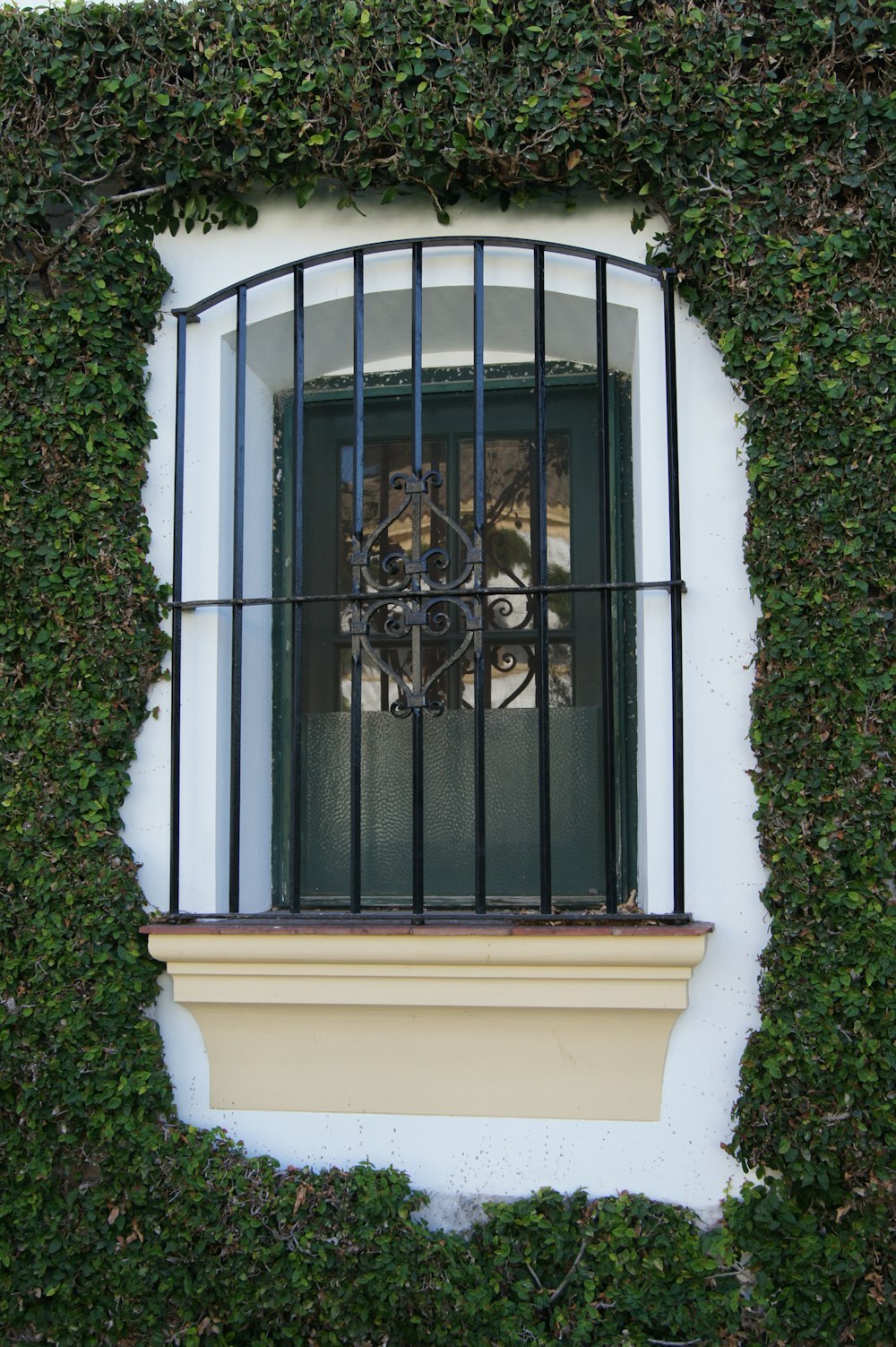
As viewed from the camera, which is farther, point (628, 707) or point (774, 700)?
point (628, 707)

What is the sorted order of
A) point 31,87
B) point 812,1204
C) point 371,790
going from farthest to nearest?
point 371,790, point 31,87, point 812,1204

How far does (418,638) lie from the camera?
333cm

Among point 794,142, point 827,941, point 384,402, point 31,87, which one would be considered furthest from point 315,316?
point 827,941

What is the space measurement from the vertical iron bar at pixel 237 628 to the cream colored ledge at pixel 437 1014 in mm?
223

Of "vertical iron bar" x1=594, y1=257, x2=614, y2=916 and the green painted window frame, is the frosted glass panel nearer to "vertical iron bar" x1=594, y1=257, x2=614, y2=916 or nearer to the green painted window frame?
the green painted window frame

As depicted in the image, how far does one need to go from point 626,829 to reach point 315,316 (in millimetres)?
1840

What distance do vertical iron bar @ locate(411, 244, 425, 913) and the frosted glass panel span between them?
1.09 feet

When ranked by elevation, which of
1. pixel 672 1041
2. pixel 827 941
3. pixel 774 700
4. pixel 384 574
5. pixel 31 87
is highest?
pixel 31 87

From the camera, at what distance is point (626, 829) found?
3531 mm

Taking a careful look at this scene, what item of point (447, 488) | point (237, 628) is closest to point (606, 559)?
point (447, 488)

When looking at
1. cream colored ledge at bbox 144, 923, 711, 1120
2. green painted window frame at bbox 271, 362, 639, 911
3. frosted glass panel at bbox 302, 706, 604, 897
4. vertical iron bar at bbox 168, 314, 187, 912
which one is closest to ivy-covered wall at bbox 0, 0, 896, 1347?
vertical iron bar at bbox 168, 314, 187, 912

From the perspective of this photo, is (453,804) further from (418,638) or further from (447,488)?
(447,488)

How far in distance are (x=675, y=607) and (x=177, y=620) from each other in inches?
56.7

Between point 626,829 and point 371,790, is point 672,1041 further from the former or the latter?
point 371,790
